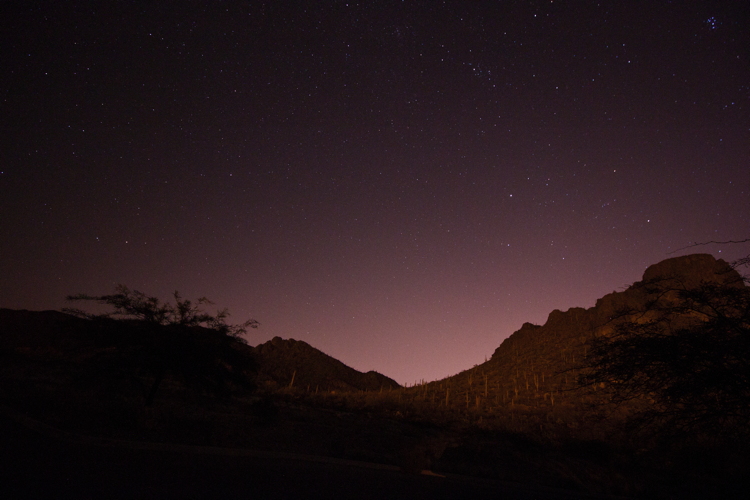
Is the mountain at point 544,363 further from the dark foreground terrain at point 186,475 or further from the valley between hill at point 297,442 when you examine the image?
the dark foreground terrain at point 186,475

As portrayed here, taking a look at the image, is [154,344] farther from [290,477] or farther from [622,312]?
[622,312]

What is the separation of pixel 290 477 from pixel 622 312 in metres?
8.86

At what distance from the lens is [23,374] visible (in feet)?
58.0

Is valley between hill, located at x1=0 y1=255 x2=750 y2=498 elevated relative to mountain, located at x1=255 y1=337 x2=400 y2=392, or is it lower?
lower

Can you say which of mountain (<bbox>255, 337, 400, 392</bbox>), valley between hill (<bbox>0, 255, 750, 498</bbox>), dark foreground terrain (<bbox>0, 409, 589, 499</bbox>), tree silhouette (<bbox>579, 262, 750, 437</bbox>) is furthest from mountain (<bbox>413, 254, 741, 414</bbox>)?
mountain (<bbox>255, 337, 400, 392</bbox>)

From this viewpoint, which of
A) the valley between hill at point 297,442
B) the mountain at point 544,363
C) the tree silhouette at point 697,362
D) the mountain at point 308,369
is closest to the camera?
the tree silhouette at point 697,362

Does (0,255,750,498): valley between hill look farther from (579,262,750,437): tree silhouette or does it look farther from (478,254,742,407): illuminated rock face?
(478,254,742,407): illuminated rock face

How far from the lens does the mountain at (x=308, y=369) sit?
69062 mm

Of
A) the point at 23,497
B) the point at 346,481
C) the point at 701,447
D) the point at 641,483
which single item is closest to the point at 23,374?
the point at 23,497

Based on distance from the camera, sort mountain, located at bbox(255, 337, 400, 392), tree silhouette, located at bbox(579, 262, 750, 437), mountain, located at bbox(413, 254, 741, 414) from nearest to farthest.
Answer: tree silhouette, located at bbox(579, 262, 750, 437), mountain, located at bbox(413, 254, 741, 414), mountain, located at bbox(255, 337, 400, 392)

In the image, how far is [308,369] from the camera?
74.9 m

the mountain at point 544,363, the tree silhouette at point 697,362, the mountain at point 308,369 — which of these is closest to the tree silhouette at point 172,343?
the tree silhouette at point 697,362

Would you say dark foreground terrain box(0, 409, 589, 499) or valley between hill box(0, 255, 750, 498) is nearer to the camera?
dark foreground terrain box(0, 409, 589, 499)

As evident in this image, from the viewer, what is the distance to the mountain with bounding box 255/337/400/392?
69062mm
